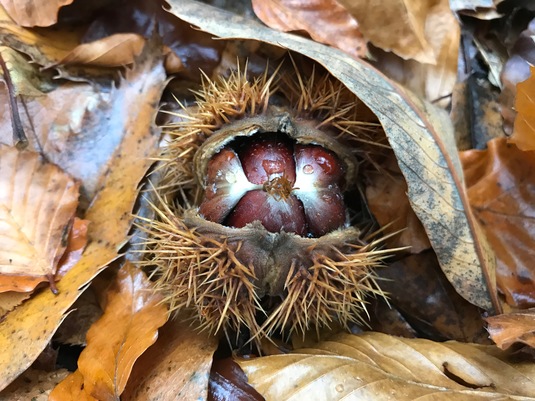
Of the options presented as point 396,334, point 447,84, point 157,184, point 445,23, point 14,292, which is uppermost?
point 445,23

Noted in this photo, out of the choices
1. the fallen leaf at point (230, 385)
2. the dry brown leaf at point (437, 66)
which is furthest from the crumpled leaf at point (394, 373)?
the dry brown leaf at point (437, 66)

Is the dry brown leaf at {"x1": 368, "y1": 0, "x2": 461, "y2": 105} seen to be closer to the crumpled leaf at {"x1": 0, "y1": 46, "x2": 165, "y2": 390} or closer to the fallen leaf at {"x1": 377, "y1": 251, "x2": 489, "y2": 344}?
the fallen leaf at {"x1": 377, "y1": 251, "x2": 489, "y2": 344}

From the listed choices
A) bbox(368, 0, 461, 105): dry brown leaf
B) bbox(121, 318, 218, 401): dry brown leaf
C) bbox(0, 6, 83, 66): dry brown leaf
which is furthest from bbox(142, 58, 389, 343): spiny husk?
bbox(0, 6, 83, 66): dry brown leaf

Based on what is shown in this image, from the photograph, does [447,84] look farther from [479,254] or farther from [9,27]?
[9,27]

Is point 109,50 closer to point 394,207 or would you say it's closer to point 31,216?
point 31,216

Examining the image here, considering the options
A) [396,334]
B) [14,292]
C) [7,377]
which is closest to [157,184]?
[14,292]

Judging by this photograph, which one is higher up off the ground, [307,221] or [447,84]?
[447,84]

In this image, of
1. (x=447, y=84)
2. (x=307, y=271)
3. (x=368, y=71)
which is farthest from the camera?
(x=447, y=84)
